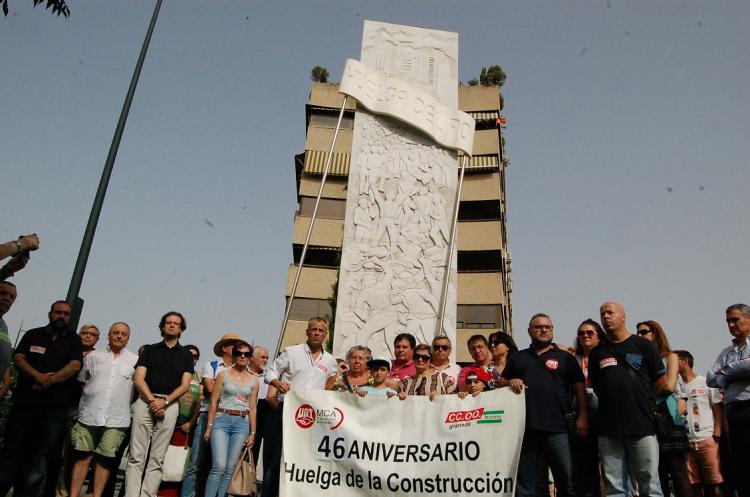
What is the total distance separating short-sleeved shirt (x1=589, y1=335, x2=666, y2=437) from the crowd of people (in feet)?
0.04

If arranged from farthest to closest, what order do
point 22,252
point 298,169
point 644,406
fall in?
1. point 298,169
2. point 644,406
3. point 22,252

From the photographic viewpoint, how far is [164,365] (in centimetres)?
600

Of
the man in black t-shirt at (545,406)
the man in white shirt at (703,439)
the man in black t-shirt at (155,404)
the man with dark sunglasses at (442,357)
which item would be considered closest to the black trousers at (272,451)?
the man in black t-shirt at (155,404)

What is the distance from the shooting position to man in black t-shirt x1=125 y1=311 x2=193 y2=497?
5758 mm

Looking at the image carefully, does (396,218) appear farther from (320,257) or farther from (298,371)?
(320,257)

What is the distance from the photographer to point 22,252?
3582 millimetres

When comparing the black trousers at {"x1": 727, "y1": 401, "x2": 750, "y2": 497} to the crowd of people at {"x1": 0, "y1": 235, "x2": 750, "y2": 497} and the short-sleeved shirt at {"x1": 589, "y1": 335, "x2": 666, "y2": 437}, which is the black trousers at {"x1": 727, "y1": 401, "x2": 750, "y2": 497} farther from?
the short-sleeved shirt at {"x1": 589, "y1": 335, "x2": 666, "y2": 437}

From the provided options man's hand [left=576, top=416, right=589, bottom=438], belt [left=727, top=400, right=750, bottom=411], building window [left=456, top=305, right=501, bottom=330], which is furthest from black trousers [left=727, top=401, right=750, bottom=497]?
building window [left=456, top=305, right=501, bottom=330]

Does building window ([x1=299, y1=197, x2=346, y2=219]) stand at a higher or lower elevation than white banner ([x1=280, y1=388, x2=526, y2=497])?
higher

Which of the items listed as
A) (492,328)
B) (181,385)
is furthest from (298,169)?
(181,385)

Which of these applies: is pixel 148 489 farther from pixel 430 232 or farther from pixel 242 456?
pixel 430 232

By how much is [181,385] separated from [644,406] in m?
4.39

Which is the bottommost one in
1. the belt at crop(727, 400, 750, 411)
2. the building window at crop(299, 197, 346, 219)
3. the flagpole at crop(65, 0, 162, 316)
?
the belt at crop(727, 400, 750, 411)

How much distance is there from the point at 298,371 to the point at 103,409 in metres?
1.99
